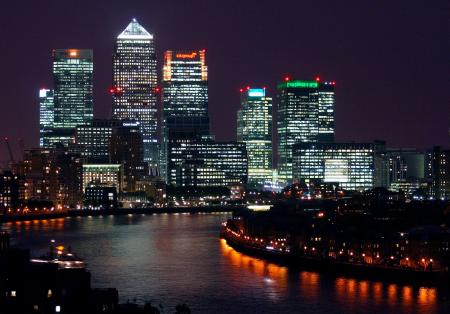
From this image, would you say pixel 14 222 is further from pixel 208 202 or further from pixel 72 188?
pixel 208 202

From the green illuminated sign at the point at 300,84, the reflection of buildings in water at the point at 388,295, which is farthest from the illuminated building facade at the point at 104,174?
the reflection of buildings in water at the point at 388,295

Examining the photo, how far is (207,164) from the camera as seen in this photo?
455 ft

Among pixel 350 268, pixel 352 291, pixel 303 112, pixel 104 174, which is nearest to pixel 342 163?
pixel 303 112

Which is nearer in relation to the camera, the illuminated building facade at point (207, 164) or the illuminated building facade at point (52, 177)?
the illuminated building facade at point (52, 177)

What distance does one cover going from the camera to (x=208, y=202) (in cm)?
12562

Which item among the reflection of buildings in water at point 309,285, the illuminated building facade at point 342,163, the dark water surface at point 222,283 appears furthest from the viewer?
the illuminated building facade at point 342,163

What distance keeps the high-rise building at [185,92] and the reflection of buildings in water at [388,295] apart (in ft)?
354

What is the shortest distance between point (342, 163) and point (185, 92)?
24.0 metres

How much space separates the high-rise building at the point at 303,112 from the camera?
A: 152 meters

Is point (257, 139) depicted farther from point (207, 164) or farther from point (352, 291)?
point (352, 291)

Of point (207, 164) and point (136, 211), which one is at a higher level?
point (207, 164)

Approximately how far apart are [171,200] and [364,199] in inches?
1465

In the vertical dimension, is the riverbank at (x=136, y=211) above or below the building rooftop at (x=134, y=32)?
below

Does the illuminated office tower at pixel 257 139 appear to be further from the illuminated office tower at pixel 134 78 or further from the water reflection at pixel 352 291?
the water reflection at pixel 352 291
